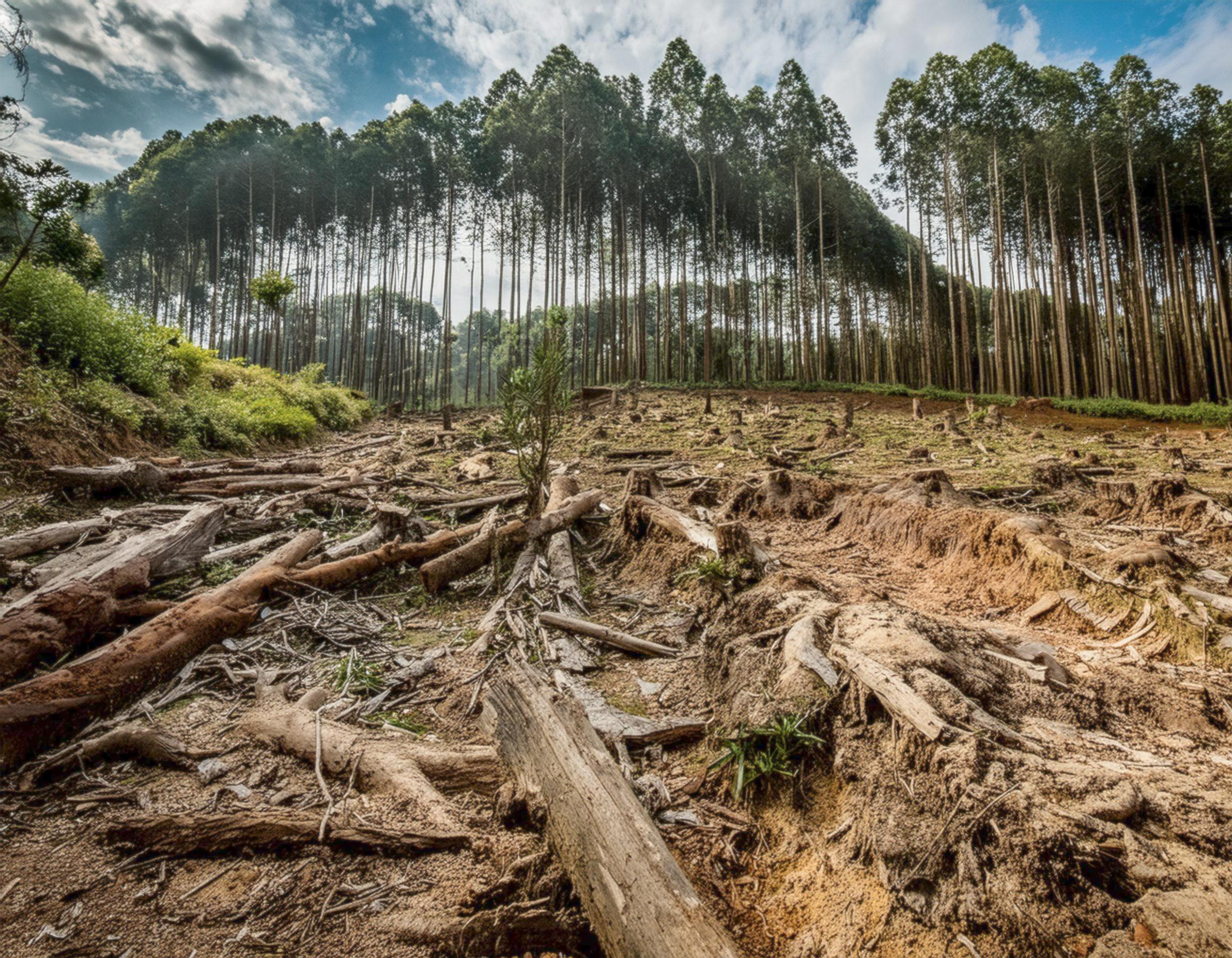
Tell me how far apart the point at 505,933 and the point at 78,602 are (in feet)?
11.6

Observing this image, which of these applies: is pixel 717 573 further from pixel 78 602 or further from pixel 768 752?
pixel 78 602

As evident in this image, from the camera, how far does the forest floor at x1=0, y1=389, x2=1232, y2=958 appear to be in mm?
1481

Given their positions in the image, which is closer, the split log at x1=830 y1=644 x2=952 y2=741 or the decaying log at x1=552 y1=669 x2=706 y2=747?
the split log at x1=830 y1=644 x2=952 y2=741

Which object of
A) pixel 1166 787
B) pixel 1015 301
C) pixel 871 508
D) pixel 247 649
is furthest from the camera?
pixel 1015 301

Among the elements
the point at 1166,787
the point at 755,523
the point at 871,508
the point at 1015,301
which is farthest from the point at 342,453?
the point at 1015,301

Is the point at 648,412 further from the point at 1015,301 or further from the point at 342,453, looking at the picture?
the point at 1015,301

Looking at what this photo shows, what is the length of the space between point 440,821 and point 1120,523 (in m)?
6.04

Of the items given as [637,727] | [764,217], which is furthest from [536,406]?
[764,217]

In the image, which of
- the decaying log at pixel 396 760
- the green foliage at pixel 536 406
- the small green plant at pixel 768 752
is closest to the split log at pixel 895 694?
the small green plant at pixel 768 752

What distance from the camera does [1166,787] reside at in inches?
62.8

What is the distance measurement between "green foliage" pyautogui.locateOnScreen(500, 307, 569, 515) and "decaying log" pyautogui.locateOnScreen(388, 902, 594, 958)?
158 inches

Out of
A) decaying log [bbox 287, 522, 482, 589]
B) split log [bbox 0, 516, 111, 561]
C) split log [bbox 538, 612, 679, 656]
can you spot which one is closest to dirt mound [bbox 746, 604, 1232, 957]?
split log [bbox 538, 612, 679, 656]

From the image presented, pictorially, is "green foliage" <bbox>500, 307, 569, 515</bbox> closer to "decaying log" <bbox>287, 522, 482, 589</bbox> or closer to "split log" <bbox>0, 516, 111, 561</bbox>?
"decaying log" <bbox>287, 522, 482, 589</bbox>

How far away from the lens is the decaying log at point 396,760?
2.10 meters
